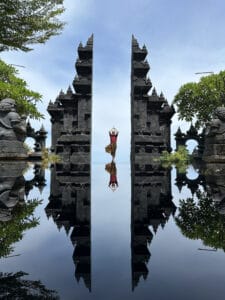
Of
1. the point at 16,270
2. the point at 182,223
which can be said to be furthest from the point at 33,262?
the point at 182,223

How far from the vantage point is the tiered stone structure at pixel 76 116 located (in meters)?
25.0

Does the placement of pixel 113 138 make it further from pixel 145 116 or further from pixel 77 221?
pixel 77 221

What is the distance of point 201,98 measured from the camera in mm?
28609

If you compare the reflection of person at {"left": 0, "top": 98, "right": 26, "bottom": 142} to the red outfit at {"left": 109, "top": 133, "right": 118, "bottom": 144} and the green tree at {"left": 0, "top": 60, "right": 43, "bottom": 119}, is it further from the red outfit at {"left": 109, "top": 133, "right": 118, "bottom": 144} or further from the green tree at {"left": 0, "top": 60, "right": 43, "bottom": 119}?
the red outfit at {"left": 109, "top": 133, "right": 118, "bottom": 144}

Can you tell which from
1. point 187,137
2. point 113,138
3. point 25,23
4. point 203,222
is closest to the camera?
point 203,222

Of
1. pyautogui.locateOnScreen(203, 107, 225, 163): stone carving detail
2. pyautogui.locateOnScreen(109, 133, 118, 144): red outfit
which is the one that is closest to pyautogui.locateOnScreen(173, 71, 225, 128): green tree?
pyautogui.locateOnScreen(109, 133, 118, 144): red outfit

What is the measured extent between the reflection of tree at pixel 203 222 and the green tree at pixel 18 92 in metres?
17.9

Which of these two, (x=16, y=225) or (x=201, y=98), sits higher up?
(x=201, y=98)

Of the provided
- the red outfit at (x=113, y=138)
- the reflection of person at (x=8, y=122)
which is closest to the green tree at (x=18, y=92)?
the reflection of person at (x=8, y=122)

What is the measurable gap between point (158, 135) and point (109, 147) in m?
4.84

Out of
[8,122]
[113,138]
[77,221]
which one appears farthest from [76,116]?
[77,221]

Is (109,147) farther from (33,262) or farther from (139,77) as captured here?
(33,262)

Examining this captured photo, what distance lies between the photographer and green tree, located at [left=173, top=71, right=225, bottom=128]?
1101 inches

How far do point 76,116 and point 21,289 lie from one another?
82.1 feet
